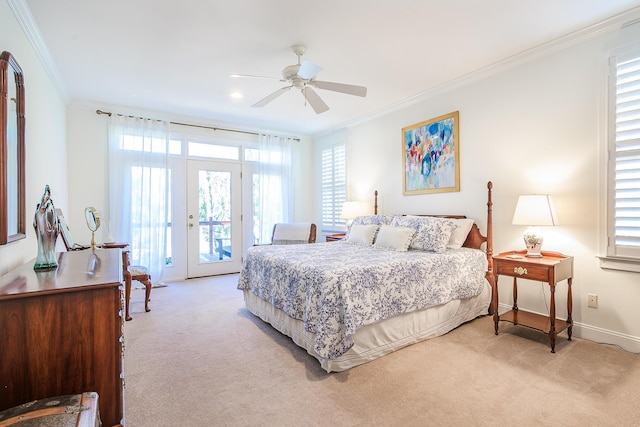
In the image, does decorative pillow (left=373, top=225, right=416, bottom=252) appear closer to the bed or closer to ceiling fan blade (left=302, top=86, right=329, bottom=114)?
the bed

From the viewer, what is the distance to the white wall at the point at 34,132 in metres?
2.04

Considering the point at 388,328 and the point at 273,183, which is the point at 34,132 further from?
the point at 273,183

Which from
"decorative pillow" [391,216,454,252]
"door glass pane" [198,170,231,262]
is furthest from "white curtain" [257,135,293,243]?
"decorative pillow" [391,216,454,252]

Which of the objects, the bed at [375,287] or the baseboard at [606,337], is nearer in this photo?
the bed at [375,287]

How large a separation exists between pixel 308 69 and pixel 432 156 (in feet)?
7.39

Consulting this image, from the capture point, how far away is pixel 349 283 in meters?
2.28

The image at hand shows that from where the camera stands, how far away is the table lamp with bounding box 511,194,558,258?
2.72 meters

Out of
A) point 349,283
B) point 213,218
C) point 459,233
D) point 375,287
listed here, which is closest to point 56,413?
point 349,283

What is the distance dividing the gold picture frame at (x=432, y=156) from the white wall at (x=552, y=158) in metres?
0.10

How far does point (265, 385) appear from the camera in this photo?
2.10 meters

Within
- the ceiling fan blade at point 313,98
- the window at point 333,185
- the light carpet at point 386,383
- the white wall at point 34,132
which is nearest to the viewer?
the light carpet at point 386,383

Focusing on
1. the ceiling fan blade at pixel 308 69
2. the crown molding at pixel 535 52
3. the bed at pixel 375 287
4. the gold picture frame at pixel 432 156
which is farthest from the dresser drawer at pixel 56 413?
the crown molding at pixel 535 52

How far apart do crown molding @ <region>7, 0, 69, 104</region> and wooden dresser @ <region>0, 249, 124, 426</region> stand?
199cm

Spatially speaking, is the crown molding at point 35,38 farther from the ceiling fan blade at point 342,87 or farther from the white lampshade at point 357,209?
the white lampshade at point 357,209
